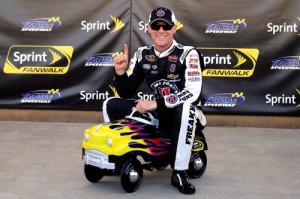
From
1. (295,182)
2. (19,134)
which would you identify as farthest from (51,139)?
(295,182)

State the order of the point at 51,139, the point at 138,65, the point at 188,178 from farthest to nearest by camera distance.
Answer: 1. the point at 51,139
2. the point at 138,65
3. the point at 188,178

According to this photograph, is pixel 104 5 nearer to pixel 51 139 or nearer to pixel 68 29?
pixel 68 29

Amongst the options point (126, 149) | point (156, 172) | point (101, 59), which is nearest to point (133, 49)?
point (101, 59)

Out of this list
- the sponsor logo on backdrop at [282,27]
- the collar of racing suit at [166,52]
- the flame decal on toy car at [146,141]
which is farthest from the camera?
the sponsor logo on backdrop at [282,27]

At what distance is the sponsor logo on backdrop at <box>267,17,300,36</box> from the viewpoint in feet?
23.7

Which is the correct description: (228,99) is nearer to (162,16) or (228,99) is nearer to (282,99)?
(282,99)

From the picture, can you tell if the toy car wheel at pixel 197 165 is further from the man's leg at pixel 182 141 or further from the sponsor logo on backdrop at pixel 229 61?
the sponsor logo on backdrop at pixel 229 61

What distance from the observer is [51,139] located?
21.4 ft

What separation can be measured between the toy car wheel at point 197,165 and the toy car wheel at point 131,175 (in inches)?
22.4

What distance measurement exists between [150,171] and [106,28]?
2.86 meters

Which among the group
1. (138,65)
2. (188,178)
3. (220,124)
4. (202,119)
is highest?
(138,65)

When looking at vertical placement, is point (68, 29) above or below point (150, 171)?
above

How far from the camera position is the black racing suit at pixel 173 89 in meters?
4.45

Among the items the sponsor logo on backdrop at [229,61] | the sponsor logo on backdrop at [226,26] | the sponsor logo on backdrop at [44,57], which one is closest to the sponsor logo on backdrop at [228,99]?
the sponsor logo on backdrop at [229,61]
